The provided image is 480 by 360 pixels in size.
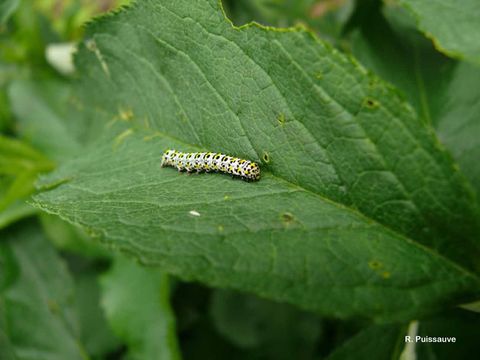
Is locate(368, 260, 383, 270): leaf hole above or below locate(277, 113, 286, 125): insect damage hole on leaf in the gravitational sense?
below

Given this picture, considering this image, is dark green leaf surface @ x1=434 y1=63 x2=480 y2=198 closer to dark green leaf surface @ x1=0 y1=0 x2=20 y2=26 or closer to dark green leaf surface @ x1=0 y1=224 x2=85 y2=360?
dark green leaf surface @ x1=0 y1=0 x2=20 y2=26

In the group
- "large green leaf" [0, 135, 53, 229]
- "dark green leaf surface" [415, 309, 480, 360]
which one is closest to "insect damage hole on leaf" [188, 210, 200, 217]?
"dark green leaf surface" [415, 309, 480, 360]

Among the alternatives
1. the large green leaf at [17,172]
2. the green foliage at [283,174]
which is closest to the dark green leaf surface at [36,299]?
the green foliage at [283,174]

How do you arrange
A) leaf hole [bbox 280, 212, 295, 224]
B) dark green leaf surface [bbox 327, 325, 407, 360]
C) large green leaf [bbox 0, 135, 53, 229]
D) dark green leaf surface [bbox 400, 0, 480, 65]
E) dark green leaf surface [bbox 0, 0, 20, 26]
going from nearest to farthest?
dark green leaf surface [bbox 400, 0, 480, 65] < leaf hole [bbox 280, 212, 295, 224] < dark green leaf surface [bbox 327, 325, 407, 360] < dark green leaf surface [bbox 0, 0, 20, 26] < large green leaf [bbox 0, 135, 53, 229]

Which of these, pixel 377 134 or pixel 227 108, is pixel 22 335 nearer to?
pixel 227 108

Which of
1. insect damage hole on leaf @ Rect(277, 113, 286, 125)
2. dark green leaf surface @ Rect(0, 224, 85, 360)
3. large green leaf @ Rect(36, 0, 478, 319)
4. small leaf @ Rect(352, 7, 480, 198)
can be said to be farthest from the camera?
dark green leaf surface @ Rect(0, 224, 85, 360)

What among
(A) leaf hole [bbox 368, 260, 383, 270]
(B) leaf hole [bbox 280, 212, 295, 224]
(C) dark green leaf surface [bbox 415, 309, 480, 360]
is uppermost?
(B) leaf hole [bbox 280, 212, 295, 224]

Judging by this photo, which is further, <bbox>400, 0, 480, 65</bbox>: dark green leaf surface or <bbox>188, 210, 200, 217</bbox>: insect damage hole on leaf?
<bbox>188, 210, 200, 217</bbox>: insect damage hole on leaf

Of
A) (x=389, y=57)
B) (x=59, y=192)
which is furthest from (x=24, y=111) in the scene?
(x=389, y=57)
